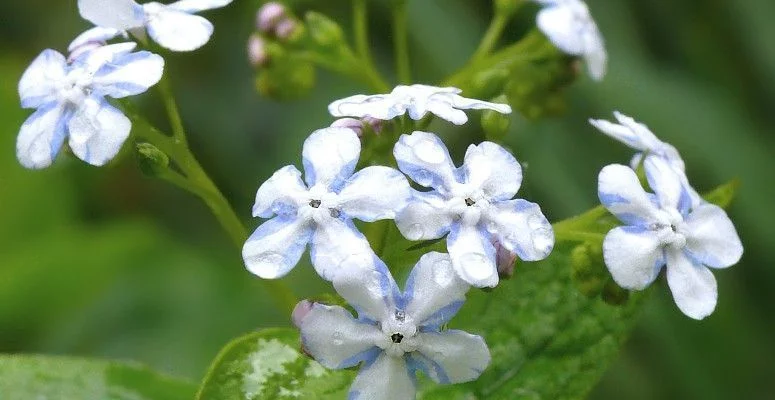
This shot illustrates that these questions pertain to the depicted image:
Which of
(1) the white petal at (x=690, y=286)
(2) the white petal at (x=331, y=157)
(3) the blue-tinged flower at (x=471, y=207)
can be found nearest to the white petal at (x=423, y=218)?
(3) the blue-tinged flower at (x=471, y=207)

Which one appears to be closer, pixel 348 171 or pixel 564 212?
pixel 348 171

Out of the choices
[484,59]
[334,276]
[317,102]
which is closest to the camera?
[334,276]

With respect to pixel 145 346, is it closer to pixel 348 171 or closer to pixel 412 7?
pixel 412 7

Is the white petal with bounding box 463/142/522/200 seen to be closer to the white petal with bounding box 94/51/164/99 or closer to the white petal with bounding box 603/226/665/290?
the white petal with bounding box 603/226/665/290

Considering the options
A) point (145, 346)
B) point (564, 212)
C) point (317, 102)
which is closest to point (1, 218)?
→ point (145, 346)

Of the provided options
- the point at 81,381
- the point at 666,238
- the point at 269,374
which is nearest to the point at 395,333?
the point at 269,374

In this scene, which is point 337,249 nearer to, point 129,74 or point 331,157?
point 331,157

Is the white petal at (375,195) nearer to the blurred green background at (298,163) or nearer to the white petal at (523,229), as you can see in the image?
the white petal at (523,229)
